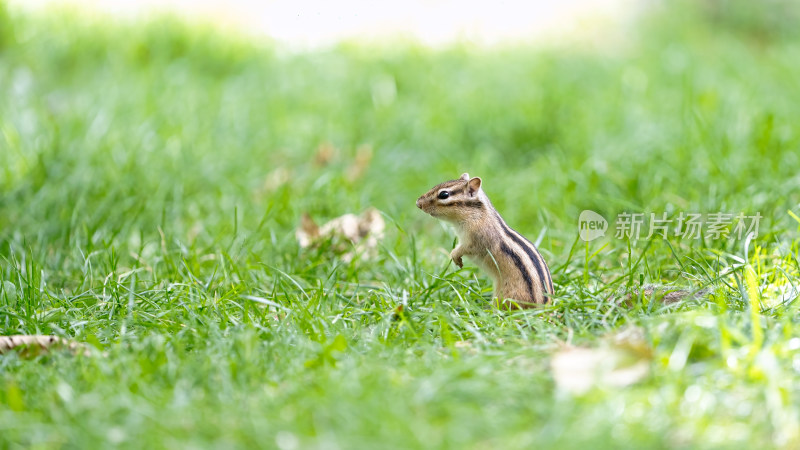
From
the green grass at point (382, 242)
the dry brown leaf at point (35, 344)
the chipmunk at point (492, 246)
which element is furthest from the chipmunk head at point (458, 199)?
the dry brown leaf at point (35, 344)

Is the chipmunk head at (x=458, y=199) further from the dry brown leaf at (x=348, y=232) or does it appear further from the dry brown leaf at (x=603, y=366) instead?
the dry brown leaf at (x=603, y=366)

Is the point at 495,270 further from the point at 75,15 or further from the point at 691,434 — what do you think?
the point at 75,15

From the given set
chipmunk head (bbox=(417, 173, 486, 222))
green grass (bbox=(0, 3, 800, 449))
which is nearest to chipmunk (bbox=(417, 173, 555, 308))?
chipmunk head (bbox=(417, 173, 486, 222))

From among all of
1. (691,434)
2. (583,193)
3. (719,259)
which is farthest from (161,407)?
(583,193)

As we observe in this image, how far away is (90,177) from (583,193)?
274 centimetres

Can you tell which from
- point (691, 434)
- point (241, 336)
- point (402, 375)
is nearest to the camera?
point (691, 434)

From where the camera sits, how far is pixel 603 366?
248 cm

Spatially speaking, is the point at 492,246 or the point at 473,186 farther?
the point at 473,186

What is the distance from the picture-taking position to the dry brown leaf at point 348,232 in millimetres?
4121

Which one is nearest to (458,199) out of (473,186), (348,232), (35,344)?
(473,186)

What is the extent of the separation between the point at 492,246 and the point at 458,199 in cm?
27

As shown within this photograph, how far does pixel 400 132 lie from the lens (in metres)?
6.07

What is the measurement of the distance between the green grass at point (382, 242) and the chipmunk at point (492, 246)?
11 cm

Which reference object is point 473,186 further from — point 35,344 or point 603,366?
point 35,344
